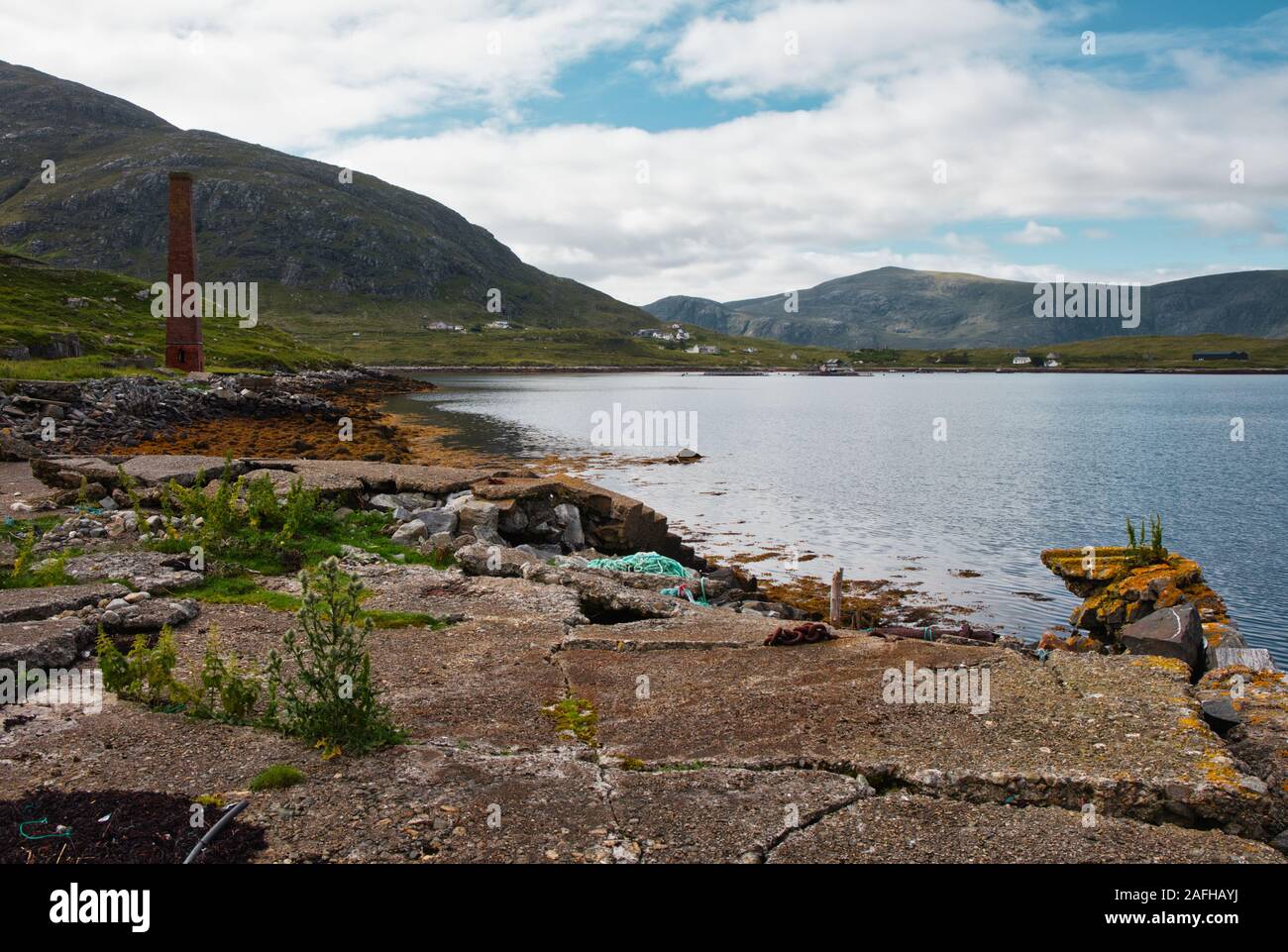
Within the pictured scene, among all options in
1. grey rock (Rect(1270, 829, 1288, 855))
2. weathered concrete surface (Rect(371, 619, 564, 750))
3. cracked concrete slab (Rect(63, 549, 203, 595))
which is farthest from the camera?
cracked concrete slab (Rect(63, 549, 203, 595))

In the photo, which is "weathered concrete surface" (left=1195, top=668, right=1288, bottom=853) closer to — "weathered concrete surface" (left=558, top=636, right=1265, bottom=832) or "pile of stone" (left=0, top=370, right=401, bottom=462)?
"weathered concrete surface" (left=558, top=636, right=1265, bottom=832)

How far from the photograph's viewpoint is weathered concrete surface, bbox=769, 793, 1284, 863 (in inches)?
243

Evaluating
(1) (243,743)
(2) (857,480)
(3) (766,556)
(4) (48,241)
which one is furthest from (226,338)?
(4) (48,241)

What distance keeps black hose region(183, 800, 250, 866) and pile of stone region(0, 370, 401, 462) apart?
905 inches

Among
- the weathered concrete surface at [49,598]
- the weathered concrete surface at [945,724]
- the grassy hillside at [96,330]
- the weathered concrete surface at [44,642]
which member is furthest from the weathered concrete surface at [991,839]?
the grassy hillside at [96,330]

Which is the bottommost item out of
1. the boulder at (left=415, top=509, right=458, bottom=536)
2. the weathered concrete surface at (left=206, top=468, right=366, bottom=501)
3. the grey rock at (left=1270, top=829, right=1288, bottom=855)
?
the grey rock at (left=1270, top=829, right=1288, bottom=855)

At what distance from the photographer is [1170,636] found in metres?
13.7

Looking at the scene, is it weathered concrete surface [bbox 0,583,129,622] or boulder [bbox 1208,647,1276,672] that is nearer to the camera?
weathered concrete surface [bbox 0,583,129,622]

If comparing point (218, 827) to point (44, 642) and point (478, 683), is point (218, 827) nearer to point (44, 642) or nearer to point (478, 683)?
point (478, 683)

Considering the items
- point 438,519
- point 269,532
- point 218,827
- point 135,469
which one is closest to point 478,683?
point 218,827

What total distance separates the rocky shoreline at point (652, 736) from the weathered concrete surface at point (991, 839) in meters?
0.03

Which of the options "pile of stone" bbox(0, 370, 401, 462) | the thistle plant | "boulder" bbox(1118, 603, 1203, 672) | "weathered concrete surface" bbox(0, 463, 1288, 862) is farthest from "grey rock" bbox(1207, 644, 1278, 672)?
"pile of stone" bbox(0, 370, 401, 462)

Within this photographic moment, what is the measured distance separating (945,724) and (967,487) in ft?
113

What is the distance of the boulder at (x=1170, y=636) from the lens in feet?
44.5
